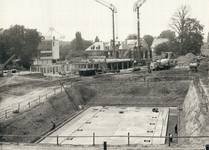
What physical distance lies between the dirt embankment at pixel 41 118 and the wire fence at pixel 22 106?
2.14ft

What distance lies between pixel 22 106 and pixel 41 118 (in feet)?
9.50

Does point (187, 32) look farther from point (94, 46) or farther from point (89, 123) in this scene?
point (89, 123)

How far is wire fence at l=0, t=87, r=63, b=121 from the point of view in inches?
1481

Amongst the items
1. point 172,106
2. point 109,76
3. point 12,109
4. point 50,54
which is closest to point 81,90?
point 109,76

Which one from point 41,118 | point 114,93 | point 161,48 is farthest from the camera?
point 161,48

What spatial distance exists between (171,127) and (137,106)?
1386 cm

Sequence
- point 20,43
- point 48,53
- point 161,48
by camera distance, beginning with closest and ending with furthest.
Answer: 1. point 20,43
2. point 48,53
3. point 161,48

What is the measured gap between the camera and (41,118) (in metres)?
41.1

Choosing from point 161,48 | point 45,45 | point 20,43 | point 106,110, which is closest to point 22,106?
point 106,110

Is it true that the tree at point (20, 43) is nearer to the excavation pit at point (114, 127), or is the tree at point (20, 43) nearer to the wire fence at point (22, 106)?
the wire fence at point (22, 106)

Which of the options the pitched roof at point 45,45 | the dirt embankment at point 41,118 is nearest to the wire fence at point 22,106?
the dirt embankment at point 41,118

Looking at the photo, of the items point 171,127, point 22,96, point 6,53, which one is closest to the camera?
point 171,127

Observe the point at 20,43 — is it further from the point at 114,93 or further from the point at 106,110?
the point at 106,110

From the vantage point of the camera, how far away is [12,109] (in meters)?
40.5
